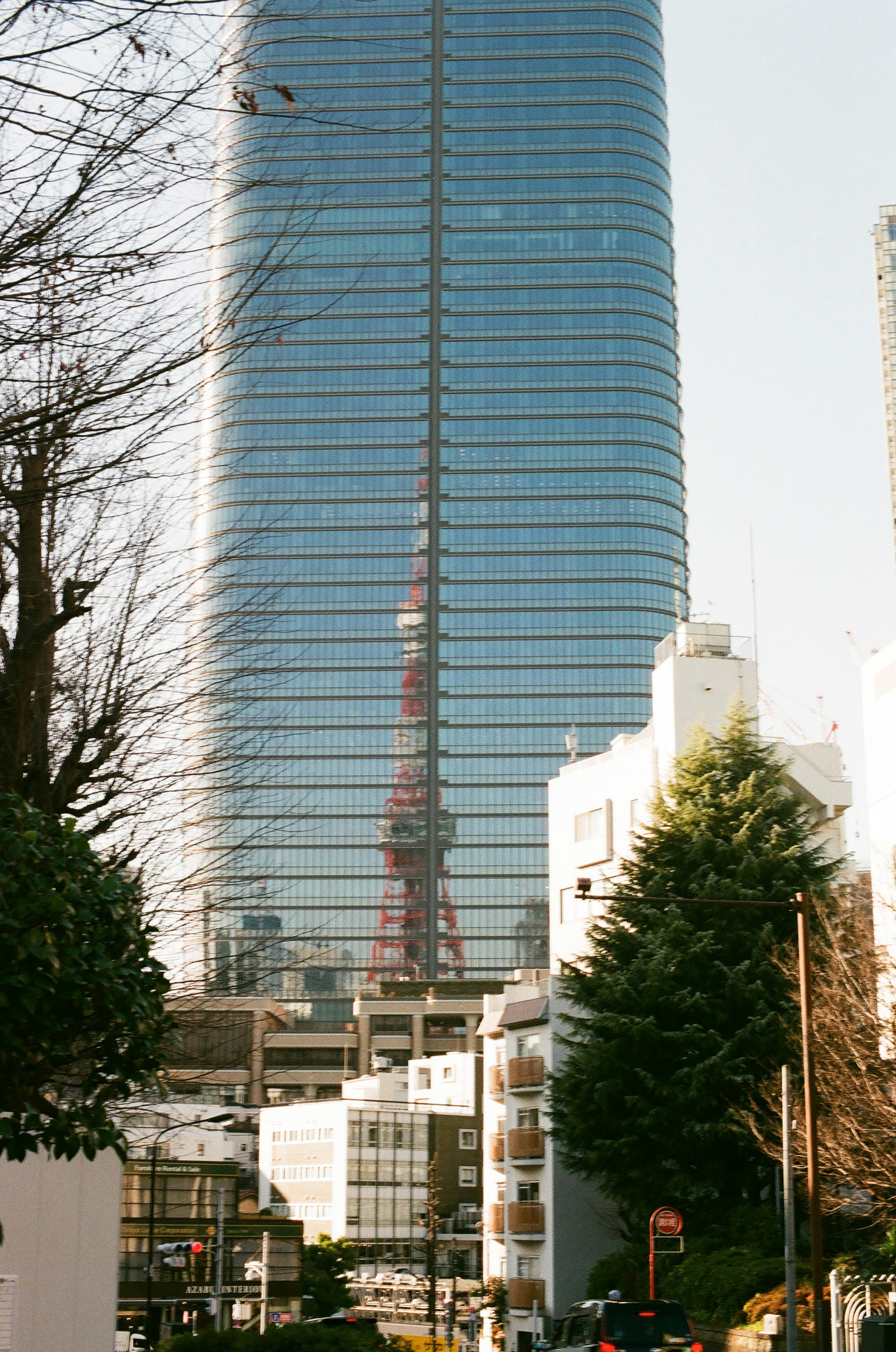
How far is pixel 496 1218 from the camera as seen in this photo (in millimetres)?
55625

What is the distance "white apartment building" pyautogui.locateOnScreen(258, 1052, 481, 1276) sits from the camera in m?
90.1

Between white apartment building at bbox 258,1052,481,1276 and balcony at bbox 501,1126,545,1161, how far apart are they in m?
39.4

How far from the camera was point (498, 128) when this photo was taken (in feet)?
497

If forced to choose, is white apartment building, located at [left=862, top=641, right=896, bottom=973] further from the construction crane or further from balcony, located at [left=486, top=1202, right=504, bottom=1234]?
the construction crane

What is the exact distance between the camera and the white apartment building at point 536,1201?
47000 millimetres

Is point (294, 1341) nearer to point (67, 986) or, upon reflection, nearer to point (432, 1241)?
point (67, 986)

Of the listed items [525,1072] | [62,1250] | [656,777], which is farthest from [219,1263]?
[62,1250]

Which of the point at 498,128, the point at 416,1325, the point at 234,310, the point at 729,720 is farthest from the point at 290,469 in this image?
the point at 234,310

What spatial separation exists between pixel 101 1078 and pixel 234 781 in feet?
22.8

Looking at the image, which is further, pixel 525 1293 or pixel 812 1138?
pixel 525 1293

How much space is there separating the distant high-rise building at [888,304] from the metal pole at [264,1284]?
13079 cm

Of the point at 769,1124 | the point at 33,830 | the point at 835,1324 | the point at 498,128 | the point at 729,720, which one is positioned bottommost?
the point at 835,1324

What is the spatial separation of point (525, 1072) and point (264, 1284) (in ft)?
39.5

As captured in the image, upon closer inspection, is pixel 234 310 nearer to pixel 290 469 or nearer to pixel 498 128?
pixel 290 469
